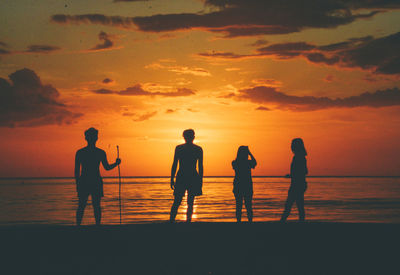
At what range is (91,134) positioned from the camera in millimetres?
8648

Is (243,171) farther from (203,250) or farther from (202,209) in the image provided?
(202,209)

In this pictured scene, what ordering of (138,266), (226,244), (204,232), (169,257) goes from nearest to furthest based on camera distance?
(138,266) < (169,257) < (226,244) < (204,232)

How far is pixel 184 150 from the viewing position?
9133mm

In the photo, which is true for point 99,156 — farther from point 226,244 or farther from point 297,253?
point 297,253

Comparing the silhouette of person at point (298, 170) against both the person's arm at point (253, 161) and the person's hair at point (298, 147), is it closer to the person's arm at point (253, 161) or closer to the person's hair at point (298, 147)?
the person's hair at point (298, 147)

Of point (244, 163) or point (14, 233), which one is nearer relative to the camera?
point (14, 233)

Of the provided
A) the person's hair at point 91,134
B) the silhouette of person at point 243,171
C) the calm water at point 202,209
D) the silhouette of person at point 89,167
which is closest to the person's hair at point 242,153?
the silhouette of person at point 243,171

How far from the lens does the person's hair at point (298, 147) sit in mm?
10133

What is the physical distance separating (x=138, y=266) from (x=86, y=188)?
3.28 m

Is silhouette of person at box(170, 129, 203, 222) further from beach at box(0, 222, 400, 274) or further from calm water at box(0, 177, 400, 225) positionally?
calm water at box(0, 177, 400, 225)

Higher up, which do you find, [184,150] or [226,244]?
[184,150]

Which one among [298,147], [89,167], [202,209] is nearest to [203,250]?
[89,167]

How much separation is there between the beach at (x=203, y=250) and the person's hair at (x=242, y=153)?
6.45 feet

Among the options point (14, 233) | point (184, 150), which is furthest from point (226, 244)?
point (14, 233)
